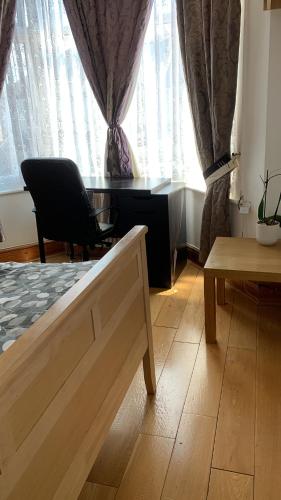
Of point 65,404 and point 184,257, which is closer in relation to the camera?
point 65,404

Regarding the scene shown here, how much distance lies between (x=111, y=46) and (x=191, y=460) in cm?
269

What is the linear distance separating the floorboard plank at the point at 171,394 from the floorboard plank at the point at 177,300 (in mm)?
252

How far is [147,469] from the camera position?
1442 millimetres

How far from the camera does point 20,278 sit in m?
1.72

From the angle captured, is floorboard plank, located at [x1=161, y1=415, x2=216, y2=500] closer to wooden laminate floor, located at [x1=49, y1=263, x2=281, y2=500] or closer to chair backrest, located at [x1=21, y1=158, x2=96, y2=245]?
wooden laminate floor, located at [x1=49, y1=263, x2=281, y2=500]

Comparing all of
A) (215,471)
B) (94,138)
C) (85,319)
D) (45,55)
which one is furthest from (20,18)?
(215,471)

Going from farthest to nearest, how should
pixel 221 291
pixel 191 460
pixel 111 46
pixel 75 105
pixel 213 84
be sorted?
pixel 75 105, pixel 111 46, pixel 221 291, pixel 213 84, pixel 191 460

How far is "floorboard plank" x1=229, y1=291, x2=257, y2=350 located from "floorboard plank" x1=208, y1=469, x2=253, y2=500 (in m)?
0.82

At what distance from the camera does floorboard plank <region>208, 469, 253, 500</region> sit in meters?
1.32

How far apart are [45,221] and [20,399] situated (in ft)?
6.79

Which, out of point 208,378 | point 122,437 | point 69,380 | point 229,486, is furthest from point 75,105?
point 229,486

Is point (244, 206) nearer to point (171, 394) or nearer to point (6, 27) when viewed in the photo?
point (171, 394)

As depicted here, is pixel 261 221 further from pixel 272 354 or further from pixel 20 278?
pixel 20 278

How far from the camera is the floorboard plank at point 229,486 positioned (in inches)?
52.1
